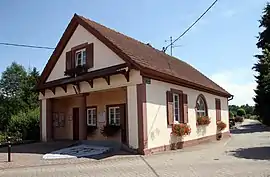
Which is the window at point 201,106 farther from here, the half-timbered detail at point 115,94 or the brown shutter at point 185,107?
the brown shutter at point 185,107

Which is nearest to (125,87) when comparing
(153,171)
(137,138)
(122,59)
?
(122,59)

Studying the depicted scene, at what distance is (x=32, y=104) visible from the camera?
4703 cm

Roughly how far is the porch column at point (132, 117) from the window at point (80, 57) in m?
4.78

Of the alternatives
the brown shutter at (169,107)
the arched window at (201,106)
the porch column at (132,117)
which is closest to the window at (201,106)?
the arched window at (201,106)

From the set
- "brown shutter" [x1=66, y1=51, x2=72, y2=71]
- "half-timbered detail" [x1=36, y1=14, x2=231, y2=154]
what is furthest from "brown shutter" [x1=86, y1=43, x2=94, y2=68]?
"brown shutter" [x1=66, y1=51, x2=72, y2=71]

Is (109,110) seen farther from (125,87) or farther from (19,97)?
(19,97)

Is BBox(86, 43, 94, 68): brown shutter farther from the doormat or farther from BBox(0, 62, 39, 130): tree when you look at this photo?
BBox(0, 62, 39, 130): tree

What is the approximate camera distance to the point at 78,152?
47.9ft

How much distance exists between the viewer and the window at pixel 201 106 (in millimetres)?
20155

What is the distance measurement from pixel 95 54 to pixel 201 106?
8295 millimetres

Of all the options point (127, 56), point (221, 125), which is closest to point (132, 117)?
point (127, 56)

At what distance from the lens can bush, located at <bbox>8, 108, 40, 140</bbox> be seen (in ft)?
75.9

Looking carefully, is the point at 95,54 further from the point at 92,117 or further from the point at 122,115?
the point at 92,117

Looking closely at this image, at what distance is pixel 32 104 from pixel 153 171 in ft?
133
